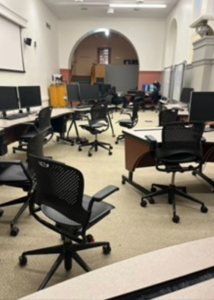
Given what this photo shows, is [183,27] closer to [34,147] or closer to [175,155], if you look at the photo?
[175,155]

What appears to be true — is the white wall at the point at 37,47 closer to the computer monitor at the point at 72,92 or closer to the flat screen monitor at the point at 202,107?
the computer monitor at the point at 72,92

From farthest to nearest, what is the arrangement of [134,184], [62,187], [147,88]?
1. [147,88]
2. [134,184]
3. [62,187]

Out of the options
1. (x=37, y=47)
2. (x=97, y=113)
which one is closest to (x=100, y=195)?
(x=97, y=113)

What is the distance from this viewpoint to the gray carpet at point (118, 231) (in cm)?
171

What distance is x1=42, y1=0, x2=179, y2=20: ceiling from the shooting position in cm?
789

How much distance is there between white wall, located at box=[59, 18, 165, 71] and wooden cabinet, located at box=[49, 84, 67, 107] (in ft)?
7.78

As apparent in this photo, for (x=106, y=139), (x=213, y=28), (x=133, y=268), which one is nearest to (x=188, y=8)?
(x=213, y=28)

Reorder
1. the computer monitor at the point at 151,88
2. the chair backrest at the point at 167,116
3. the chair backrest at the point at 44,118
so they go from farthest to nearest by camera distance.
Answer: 1. the computer monitor at the point at 151,88
2. the chair backrest at the point at 167,116
3. the chair backrest at the point at 44,118

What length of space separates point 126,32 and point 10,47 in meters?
5.99

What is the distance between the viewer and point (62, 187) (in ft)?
4.69

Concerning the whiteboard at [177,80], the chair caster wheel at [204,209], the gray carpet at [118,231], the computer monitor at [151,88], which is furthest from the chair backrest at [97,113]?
the computer monitor at [151,88]

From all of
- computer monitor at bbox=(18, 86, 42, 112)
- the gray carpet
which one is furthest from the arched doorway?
the gray carpet

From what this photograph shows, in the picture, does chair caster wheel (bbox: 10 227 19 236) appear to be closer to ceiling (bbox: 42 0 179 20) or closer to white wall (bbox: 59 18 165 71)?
ceiling (bbox: 42 0 179 20)

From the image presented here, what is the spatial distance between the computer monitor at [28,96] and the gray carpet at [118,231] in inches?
68.7
